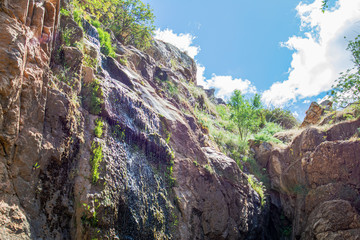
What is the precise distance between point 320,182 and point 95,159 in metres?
9.48

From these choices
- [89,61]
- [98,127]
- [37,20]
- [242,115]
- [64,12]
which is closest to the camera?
[37,20]

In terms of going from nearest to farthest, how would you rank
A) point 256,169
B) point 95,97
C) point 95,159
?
point 95,159
point 95,97
point 256,169

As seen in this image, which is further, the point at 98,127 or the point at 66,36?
the point at 66,36

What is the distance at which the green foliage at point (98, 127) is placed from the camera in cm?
618

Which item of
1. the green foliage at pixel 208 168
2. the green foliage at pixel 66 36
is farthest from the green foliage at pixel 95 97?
the green foliage at pixel 208 168

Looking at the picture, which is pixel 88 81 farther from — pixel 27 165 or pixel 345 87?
pixel 345 87

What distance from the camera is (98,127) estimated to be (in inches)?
247

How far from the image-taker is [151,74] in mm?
13430

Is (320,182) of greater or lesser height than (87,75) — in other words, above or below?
below

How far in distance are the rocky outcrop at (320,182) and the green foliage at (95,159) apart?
820cm

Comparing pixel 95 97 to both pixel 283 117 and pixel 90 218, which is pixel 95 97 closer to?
pixel 90 218

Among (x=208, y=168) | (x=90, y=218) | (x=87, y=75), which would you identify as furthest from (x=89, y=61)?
(x=208, y=168)

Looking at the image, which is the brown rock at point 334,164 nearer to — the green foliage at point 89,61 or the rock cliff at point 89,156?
the rock cliff at point 89,156

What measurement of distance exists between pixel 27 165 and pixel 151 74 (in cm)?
984
